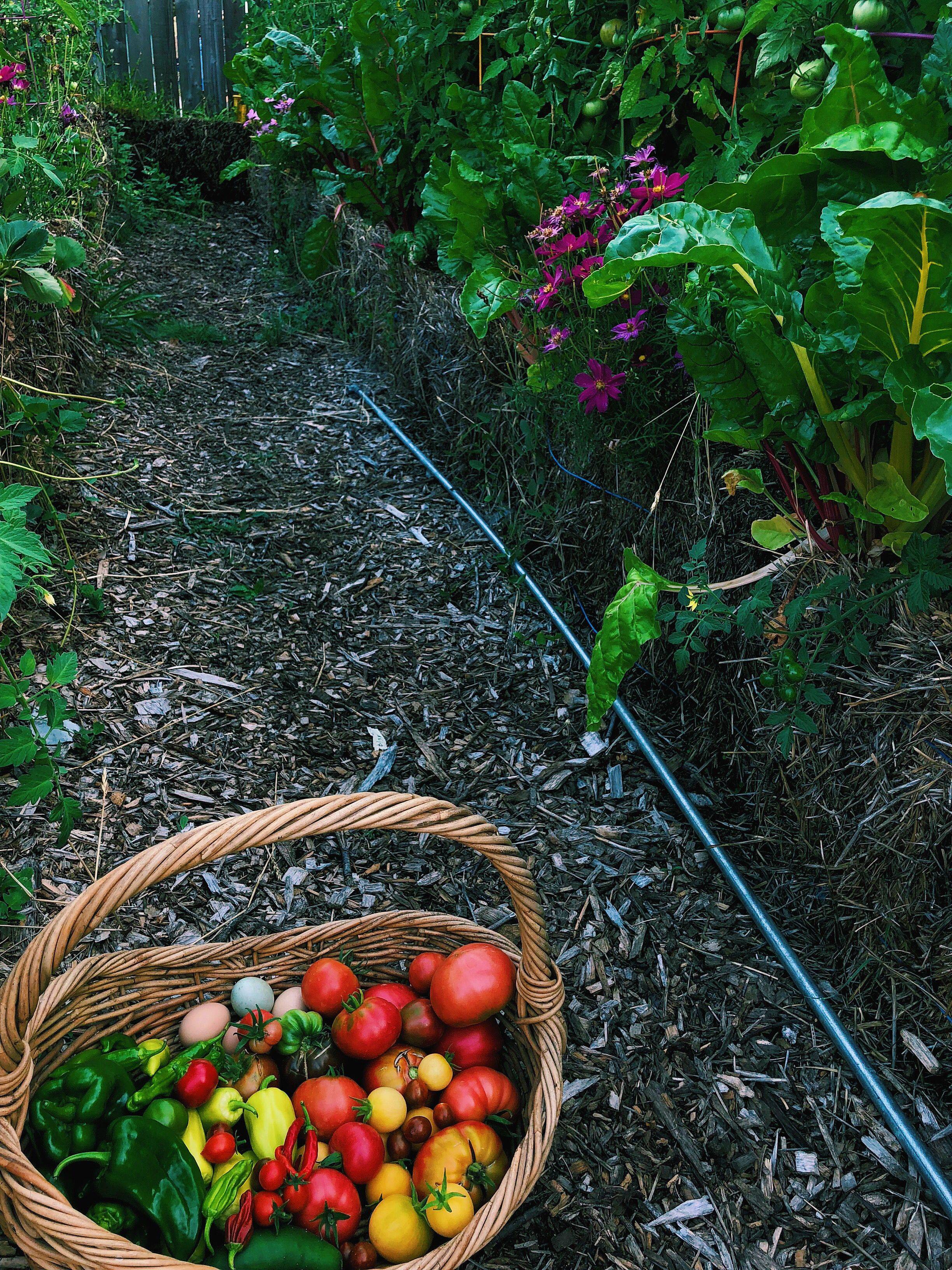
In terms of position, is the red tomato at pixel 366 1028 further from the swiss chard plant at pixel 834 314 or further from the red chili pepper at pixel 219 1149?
the swiss chard plant at pixel 834 314

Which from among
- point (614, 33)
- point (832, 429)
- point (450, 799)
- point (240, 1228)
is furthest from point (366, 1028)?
point (614, 33)

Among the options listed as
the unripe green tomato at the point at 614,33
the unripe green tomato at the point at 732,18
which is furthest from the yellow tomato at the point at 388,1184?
the unripe green tomato at the point at 614,33

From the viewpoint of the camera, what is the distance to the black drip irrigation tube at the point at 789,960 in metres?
1.35

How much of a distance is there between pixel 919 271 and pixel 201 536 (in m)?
2.16

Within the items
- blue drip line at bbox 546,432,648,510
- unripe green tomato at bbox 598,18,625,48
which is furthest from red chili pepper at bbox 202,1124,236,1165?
unripe green tomato at bbox 598,18,625,48

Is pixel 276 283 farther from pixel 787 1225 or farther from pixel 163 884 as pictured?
pixel 787 1225

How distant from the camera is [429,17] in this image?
3.29 meters

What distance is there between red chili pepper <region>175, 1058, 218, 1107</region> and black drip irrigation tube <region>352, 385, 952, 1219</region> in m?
1.02

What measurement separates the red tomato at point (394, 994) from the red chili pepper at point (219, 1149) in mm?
267

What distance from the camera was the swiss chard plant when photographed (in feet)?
4.36

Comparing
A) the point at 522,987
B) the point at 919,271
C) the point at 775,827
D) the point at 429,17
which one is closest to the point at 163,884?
the point at 522,987

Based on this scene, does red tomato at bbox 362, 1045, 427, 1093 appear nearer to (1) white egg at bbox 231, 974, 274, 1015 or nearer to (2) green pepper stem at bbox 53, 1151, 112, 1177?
(1) white egg at bbox 231, 974, 274, 1015

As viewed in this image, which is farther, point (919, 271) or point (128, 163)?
point (128, 163)

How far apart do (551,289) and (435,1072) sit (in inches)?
71.0
